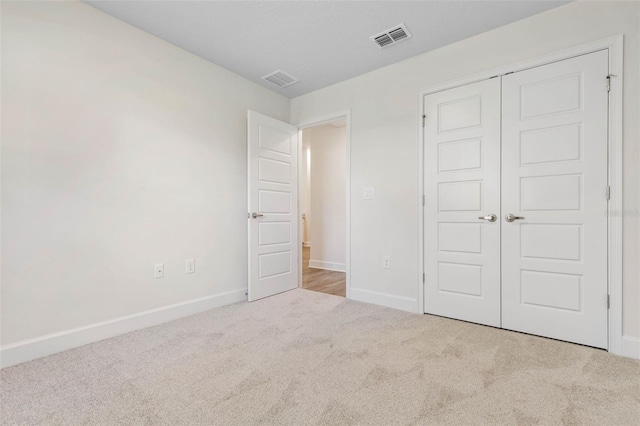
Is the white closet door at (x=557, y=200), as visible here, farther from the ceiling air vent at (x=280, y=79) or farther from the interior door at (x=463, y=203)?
the ceiling air vent at (x=280, y=79)

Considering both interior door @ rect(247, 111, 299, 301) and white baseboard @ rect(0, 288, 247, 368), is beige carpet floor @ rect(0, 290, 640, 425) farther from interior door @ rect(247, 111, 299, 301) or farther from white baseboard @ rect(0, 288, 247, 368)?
interior door @ rect(247, 111, 299, 301)

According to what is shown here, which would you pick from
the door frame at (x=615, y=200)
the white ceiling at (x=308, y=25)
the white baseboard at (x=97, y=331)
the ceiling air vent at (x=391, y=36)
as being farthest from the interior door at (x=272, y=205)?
the door frame at (x=615, y=200)

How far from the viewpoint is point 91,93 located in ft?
7.16

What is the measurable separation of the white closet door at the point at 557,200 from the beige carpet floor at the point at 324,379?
215mm

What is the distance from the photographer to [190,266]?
2807 millimetres

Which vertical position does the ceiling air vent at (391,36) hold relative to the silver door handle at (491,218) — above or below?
above

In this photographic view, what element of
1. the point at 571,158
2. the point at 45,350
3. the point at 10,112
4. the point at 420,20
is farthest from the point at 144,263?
the point at 571,158

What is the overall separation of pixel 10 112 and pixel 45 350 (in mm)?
1566

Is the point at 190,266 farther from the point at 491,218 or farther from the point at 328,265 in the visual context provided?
the point at 328,265

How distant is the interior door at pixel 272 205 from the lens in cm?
322

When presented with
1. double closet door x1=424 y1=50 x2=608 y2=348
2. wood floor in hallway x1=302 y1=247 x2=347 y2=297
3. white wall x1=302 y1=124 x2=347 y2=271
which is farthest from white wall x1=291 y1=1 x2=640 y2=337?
white wall x1=302 y1=124 x2=347 y2=271

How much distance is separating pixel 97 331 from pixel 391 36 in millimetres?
3342

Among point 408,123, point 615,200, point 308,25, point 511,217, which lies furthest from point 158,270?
point 615,200

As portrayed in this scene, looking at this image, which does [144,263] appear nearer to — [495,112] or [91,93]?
[91,93]
